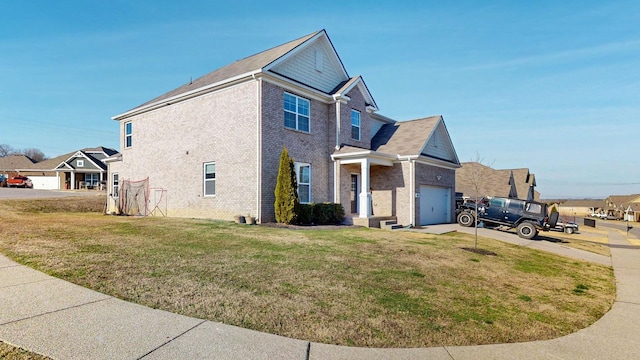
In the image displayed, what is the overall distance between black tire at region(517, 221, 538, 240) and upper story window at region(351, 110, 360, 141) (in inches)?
372

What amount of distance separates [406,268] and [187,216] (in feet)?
43.0

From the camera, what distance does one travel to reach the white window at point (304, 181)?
635 inches

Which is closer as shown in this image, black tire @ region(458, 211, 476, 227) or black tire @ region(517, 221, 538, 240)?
black tire @ region(517, 221, 538, 240)

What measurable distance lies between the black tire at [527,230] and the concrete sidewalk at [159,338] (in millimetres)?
12631

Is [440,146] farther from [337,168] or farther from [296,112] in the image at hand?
[296,112]

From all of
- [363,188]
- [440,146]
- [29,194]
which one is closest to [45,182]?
[29,194]

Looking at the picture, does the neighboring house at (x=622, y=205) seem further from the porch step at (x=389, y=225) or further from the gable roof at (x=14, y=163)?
the gable roof at (x=14, y=163)

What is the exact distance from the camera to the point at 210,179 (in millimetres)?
16484

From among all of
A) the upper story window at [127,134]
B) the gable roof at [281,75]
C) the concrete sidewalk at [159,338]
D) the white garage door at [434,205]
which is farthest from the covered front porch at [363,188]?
the upper story window at [127,134]

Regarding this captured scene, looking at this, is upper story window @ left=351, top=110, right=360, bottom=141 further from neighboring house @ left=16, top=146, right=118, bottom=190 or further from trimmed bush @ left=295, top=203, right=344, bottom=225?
neighboring house @ left=16, top=146, right=118, bottom=190

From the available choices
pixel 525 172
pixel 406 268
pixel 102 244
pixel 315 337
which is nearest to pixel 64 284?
pixel 102 244

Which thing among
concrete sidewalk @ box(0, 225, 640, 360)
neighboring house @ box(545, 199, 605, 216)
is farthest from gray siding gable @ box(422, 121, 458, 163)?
neighboring house @ box(545, 199, 605, 216)

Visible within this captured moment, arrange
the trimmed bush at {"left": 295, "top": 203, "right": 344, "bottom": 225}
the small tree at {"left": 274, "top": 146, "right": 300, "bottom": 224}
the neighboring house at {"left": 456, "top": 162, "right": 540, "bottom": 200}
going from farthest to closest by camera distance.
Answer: the neighboring house at {"left": 456, "top": 162, "right": 540, "bottom": 200}
the trimmed bush at {"left": 295, "top": 203, "right": 344, "bottom": 225}
the small tree at {"left": 274, "top": 146, "right": 300, "bottom": 224}

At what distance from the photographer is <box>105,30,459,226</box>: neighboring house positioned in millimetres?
14938
